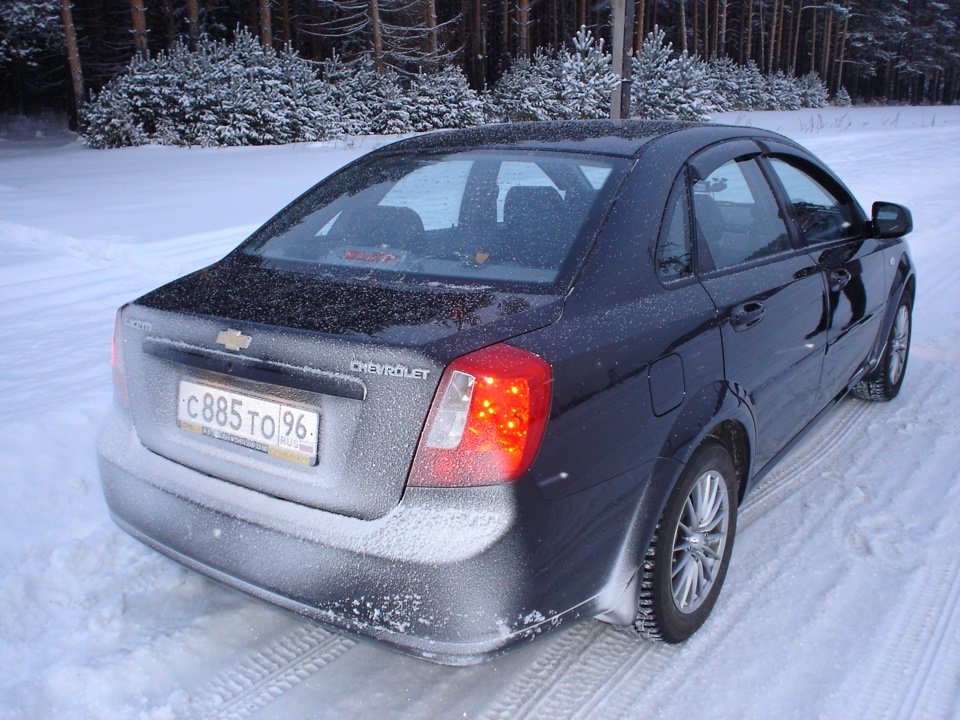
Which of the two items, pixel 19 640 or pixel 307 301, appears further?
pixel 19 640

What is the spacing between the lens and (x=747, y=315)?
2688mm

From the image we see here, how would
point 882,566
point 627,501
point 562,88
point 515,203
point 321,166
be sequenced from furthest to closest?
point 562,88 → point 321,166 → point 882,566 → point 515,203 → point 627,501

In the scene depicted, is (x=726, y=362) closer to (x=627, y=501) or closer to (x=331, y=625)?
(x=627, y=501)

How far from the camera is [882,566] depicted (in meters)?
2.97

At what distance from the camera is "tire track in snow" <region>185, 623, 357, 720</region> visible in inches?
88.0

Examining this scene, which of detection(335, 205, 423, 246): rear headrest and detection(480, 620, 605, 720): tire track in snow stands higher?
detection(335, 205, 423, 246): rear headrest

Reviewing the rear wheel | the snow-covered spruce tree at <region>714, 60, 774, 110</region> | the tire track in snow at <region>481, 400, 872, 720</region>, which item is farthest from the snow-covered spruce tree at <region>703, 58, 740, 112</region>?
the tire track in snow at <region>481, 400, 872, 720</region>

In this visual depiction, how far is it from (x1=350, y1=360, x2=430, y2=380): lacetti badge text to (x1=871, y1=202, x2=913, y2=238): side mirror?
2.89 m

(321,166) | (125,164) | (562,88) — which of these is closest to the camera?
(321,166)

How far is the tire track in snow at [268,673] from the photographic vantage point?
2.23 meters

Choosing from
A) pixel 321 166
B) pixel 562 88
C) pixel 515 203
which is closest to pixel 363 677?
pixel 515 203

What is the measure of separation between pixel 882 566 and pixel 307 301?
2254 millimetres

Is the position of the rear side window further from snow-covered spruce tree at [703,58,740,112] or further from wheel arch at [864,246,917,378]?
snow-covered spruce tree at [703,58,740,112]

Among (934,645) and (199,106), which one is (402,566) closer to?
(934,645)
